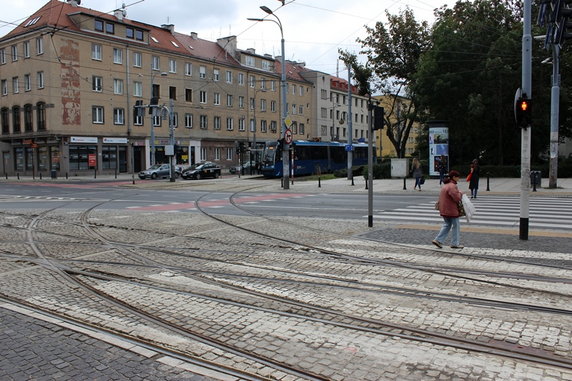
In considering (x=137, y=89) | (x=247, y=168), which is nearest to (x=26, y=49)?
(x=137, y=89)

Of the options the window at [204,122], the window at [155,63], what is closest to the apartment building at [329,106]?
the window at [204,122]

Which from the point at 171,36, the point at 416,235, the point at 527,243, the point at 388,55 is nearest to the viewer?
the point at 527,243

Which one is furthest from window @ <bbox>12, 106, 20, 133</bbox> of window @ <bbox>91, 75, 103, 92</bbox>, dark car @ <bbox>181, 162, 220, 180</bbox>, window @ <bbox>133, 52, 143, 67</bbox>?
dark car @ <bbox>181, 162, 220, 180</bbox>

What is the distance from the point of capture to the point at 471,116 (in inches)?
1299

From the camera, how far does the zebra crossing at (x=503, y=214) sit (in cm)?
1317

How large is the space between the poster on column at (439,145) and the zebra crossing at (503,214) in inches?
451

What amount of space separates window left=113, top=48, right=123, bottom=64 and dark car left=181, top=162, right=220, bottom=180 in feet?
47.8

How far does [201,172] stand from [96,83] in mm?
14433

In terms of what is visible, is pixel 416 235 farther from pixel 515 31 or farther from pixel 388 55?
pixel 388 55

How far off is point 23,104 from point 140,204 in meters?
36.5

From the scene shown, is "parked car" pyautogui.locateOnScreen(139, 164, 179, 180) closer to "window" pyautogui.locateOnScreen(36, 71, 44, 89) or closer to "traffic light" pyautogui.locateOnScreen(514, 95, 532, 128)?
"window" pyautogui.locateOnScreen(36, 71, 44, 89)

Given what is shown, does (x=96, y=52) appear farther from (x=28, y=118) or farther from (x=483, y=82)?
(x=483, y=82)

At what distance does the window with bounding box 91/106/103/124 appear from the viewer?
49188 mm

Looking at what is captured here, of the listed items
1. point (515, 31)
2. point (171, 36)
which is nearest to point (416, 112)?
point (515, 31)
